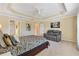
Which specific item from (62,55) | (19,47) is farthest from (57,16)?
(19,47)

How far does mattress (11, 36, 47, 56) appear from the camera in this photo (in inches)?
81.6

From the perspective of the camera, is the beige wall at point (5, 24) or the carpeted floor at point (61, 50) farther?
the carpeted floor at point (61, 50)

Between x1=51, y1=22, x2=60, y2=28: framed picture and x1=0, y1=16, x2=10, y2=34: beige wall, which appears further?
x1=51, y1=22, x2=60, y2=28: framed picture

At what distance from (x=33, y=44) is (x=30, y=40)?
3.7 inches

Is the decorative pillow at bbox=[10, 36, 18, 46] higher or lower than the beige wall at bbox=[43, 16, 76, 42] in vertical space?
lower

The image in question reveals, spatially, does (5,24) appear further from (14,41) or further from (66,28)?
(66,28)

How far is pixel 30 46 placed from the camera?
7.13ft

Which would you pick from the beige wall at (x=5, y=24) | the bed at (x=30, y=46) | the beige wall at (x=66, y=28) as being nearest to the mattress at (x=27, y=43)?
the bed at (x=30, y=46)

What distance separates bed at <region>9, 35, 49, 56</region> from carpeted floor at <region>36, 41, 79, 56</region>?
0.31 ft

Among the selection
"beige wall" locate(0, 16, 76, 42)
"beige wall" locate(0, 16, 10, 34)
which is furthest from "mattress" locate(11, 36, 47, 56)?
"beige wall" locate(0, 16, 10, 34)

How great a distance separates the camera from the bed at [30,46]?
6.87ft

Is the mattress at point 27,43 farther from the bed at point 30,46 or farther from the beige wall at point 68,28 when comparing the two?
the beige wall at point 68,28

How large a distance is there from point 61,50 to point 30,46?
22.8 inches

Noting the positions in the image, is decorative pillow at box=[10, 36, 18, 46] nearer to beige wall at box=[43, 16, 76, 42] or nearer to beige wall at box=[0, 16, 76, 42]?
beige wall at box=[0, 16, 76, 42]
